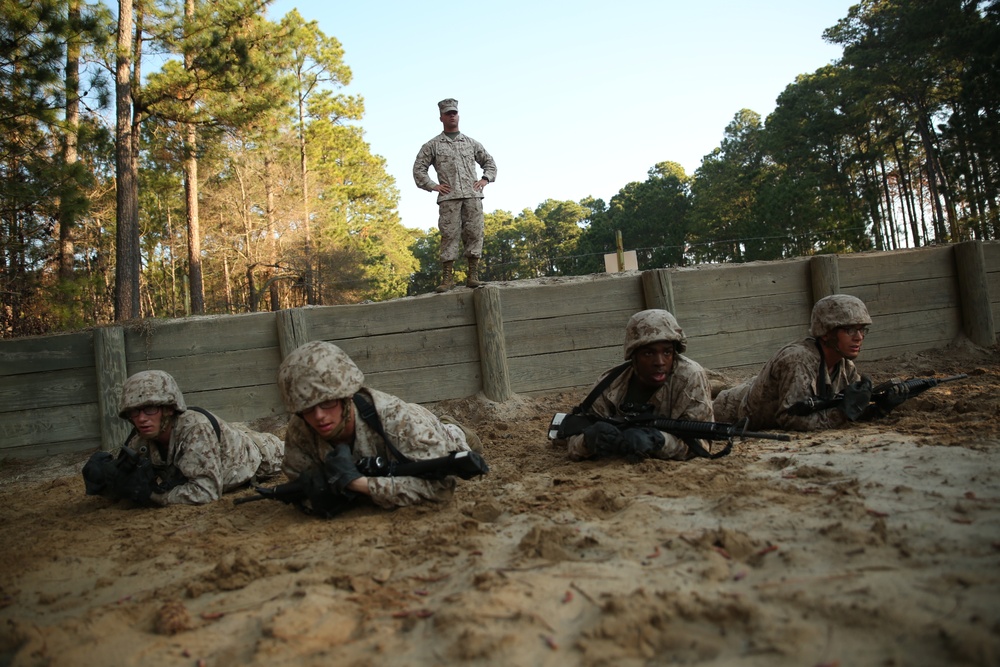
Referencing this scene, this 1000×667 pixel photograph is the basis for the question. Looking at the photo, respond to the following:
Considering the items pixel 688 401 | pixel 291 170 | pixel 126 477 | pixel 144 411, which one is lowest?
pixel 126 477

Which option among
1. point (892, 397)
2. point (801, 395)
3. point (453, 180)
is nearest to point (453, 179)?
point (453, 180)

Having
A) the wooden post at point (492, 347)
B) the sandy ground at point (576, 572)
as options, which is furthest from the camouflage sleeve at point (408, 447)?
the wooden post at point (492, 347)

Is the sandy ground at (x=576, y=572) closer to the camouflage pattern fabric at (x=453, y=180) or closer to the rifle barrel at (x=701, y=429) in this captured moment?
the rifle barrel at (x=701, y=429)

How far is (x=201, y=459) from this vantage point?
16.1ft

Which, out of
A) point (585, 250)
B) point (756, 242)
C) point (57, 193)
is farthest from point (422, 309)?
point (585, 250)

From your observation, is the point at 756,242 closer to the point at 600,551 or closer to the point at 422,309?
the point at 422,309

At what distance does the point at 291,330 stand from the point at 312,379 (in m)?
3.96

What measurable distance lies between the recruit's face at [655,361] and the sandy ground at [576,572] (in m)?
0.65

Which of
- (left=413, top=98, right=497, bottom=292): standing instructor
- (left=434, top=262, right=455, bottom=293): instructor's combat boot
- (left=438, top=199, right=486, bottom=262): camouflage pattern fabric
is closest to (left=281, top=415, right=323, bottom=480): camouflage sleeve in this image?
(left=434, top=262, right=455, bottom=293): instructor's combat boot

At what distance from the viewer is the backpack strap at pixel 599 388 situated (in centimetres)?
516

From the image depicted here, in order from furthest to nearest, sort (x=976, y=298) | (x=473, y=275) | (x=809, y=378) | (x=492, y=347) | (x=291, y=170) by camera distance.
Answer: (x=291, y=170) < (x=976, y=298) < (x=473, y=275) < (x=492, y=347) < (x=809, y=378)

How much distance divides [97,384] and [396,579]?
19.4 feet

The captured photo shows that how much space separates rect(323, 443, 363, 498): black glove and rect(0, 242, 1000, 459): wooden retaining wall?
148 inches

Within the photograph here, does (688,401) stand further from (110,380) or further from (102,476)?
(110,380)
